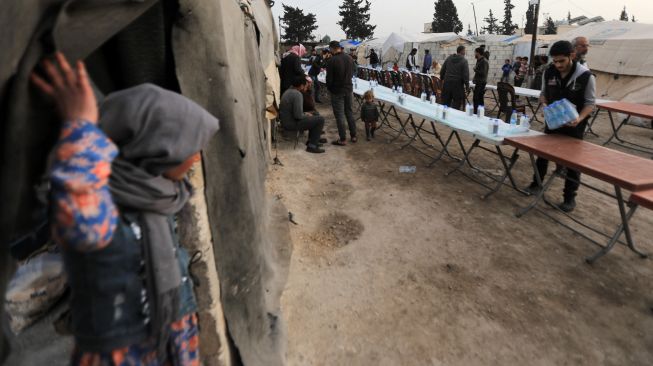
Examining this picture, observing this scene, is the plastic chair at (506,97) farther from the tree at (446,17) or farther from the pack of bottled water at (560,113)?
the tree at (446,17)

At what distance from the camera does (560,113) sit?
4.17m

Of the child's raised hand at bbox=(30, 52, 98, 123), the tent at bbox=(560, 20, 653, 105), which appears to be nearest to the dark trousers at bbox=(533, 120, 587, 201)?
the child's raised hand at bbox=(30, 52, 98, 123)

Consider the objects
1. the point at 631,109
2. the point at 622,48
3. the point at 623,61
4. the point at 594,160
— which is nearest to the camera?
the point at 594,160

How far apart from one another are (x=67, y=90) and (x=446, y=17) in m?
58.2

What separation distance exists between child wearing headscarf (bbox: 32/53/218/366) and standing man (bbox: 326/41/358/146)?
5.92 meters

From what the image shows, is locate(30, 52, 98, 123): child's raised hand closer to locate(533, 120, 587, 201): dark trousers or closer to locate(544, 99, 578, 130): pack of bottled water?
locate(544, 99, 578, 130): pack of bottled water

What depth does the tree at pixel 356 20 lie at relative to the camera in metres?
52.2

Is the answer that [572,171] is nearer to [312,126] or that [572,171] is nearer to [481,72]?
[312,126]

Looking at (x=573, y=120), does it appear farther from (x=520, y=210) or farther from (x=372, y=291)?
(x=372, y=291)

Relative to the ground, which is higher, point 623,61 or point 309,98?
point 623,61

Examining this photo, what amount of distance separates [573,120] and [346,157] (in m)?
3.35

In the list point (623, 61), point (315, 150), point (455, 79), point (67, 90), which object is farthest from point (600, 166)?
point (623, 61)

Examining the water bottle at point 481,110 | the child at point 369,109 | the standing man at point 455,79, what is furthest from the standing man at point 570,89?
the standing man at point 455,79

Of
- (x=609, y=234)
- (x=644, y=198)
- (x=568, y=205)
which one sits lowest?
(x=609, y=234)
